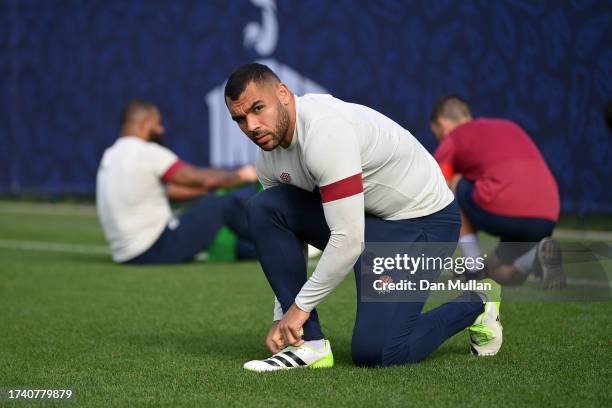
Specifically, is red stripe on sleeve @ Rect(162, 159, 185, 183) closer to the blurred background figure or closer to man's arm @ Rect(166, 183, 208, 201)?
the blurred background figure

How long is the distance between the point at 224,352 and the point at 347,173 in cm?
126

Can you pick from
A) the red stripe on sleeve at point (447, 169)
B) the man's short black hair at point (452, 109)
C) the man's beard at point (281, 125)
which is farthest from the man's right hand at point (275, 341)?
the man's short black hair at point (452, 109)

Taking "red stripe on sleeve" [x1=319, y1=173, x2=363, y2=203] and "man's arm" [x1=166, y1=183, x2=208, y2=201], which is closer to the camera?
"red stripe on sleeve" [x1=319, y1=173, x2=363, y2=203]

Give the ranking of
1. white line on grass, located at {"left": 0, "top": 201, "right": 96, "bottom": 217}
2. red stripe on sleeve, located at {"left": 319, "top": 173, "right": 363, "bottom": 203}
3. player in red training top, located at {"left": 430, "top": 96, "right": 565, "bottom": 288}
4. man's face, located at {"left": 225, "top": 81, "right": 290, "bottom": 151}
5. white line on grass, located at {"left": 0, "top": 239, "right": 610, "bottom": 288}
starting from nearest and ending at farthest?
red stripe on sleeve, located at {"left": 319, "top": 173, "right": 363, "bottom": 203} < man's face, located at {"left": 225, "top": 81, "right": 290, "bottom": 151} < player in red training top, located at {"left": 430, "top": 96, "right": 565, "bottom": 288} < white line on grass, located at {"left": 0, "top": 239, "right": 610, "bottom": 288} < white line on grass, located at {"left": 0, "top": 201, "right": 96, "bottom": 217}

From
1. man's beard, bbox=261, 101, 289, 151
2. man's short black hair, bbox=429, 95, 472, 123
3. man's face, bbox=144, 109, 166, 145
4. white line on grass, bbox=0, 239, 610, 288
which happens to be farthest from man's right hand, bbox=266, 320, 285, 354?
white line on grass, bbox=0, 239, 610, 288

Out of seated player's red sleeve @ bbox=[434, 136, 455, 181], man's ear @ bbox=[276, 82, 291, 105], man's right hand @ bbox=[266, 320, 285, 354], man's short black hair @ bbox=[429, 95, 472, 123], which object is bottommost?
man's right hand @ bbox=[266, 320, 285, 354]

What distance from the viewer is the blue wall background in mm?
9820

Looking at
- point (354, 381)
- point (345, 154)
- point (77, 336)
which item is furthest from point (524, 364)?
point (77, 336)

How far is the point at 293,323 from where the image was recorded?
387cm

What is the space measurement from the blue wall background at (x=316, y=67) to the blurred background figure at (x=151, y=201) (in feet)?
10.8

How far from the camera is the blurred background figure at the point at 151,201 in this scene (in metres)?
8.05

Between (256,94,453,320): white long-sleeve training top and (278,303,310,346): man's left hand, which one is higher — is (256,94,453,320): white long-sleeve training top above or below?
above

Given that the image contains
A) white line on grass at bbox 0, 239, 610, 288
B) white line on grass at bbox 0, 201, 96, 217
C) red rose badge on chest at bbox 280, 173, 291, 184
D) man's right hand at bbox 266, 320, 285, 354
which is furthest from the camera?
white line on grass at bbox 0, 201, 96, 217

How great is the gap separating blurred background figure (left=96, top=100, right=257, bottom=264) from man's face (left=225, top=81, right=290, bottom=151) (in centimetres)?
407
